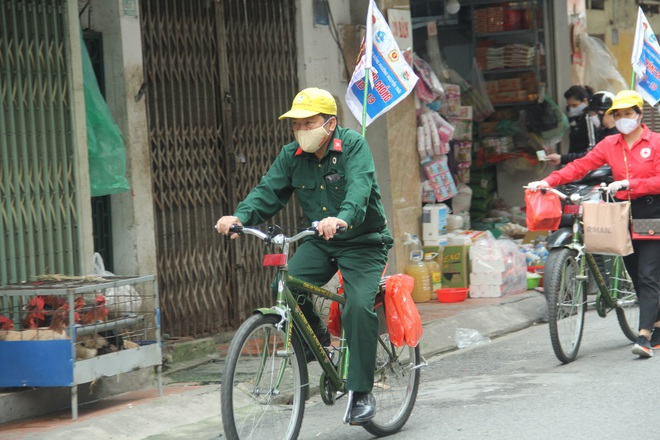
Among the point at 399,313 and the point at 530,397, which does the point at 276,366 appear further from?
the point at 530,397

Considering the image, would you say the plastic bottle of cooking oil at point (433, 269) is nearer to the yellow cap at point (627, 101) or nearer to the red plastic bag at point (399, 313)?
the yellow cap at point (627, 101)

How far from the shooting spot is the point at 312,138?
19.5 feet

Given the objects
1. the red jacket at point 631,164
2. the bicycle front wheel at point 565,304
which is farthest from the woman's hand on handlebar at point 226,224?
the red jacket at point 631,164

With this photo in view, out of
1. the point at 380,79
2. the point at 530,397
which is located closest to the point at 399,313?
the point at 530,397

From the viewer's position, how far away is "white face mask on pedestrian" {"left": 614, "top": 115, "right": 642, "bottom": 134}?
8.10m

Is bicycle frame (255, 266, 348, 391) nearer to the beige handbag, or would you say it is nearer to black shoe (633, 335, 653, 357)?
the beige handbag

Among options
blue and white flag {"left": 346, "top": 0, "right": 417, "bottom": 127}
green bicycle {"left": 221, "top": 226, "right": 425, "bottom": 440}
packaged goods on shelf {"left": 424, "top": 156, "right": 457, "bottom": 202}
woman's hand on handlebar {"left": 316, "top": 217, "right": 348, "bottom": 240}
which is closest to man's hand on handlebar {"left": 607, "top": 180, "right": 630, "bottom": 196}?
blue and white flag {"left": 346, "top": 0, "right": 417, "bottom": 127}

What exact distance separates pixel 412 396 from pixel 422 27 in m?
8.16

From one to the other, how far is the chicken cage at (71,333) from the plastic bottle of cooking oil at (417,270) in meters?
4.52

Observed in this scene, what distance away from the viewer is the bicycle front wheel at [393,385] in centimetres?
634

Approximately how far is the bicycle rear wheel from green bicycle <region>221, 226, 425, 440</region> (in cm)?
315

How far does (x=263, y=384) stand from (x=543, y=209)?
3341 mm

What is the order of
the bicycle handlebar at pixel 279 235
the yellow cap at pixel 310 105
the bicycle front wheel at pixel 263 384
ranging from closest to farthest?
the bicycle front wheel at pixel 263 384 < the bicycle handlebar at pixel 279 235 < the yellow cap at pixel 310 105

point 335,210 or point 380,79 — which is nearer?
point 335,210
